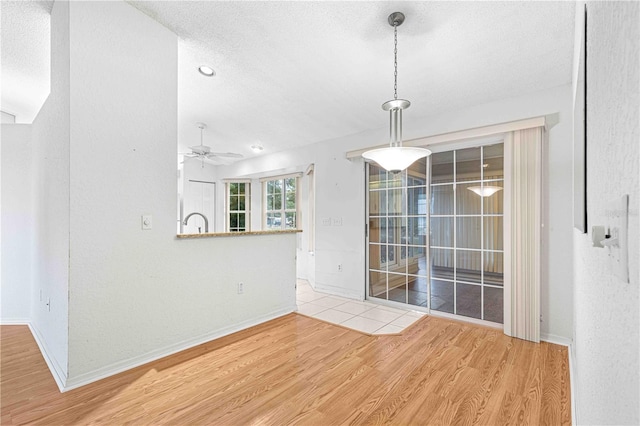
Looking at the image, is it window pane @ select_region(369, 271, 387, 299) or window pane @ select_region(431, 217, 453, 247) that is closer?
window pane @ select_region(431, 217, 453, 247)

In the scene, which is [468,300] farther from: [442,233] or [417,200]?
[417,200]

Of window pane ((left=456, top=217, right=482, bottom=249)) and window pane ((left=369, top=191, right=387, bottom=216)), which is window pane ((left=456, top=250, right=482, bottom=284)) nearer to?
window pane ((left=456, top=217, right=482, bottom=249))

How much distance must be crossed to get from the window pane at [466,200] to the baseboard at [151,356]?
257 cm

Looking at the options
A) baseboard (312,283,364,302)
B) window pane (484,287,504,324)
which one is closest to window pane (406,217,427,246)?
window pane (484,287,504,324)

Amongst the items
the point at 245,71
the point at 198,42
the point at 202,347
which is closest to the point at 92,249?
the point at 202,347

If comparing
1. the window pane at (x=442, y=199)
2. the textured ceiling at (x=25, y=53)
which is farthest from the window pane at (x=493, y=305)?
the textured ceiling at (x=25, y=53)

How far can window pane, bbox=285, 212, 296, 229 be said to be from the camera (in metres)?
6.02

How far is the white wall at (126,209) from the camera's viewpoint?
2.11 m

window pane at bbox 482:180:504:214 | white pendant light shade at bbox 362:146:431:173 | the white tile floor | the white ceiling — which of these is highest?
the white ceiling

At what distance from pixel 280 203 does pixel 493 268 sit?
414cm

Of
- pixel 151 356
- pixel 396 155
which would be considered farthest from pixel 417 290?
pixel 151 356

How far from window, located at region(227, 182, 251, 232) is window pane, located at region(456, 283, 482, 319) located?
4.70m

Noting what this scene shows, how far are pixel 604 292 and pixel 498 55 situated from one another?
2.54m

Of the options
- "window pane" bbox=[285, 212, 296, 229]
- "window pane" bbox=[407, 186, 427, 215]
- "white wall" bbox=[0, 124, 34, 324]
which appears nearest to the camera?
"white wall" bbox=[0, 124, 34, 324]
